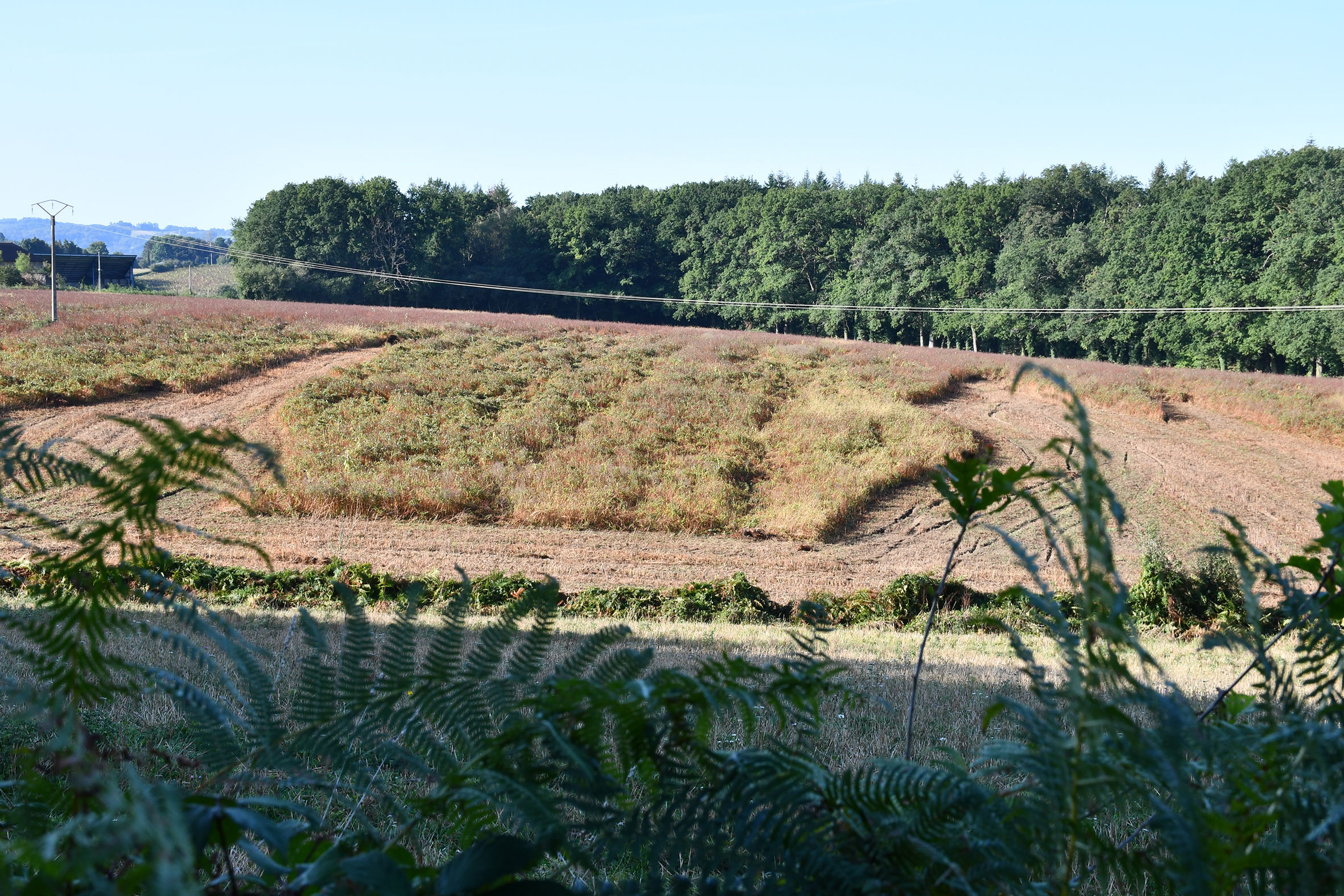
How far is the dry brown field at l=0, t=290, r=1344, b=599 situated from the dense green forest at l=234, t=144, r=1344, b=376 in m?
16.5

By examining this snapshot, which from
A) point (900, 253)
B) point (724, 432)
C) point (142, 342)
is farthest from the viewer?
point (900, 253)

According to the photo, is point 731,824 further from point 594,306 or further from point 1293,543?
point 594,306

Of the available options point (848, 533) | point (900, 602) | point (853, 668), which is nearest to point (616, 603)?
point (900, 602)

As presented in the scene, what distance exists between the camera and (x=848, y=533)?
20.1 meters

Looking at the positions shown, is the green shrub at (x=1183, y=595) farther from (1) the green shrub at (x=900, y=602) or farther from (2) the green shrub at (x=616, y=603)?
(2) the green shrub at (x=616, y=603)

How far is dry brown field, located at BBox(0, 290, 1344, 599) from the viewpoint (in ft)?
57.3

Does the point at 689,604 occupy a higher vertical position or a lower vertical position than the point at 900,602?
lower

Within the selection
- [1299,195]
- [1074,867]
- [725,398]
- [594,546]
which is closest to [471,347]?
[725,398]

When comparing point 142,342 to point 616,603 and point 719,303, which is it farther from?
point 719,303

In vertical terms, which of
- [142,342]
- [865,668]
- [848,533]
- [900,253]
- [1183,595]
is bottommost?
[848,533]

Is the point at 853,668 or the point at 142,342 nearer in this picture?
the point at 853,668

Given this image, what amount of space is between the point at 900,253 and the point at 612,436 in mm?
41718

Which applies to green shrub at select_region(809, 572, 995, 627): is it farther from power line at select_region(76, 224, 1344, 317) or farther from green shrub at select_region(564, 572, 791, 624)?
power line at select_region(76, 224, 1344, 317)

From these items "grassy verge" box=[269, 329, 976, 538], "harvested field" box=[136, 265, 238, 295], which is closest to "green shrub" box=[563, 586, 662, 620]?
"grassy verge" box=[269, 329, 976, 538]
